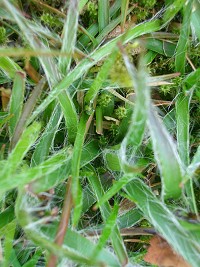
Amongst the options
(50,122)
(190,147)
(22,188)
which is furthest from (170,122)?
(22,188)

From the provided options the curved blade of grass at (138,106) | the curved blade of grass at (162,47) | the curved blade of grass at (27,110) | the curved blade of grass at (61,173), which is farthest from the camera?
the curved blade of grass at (162,47)

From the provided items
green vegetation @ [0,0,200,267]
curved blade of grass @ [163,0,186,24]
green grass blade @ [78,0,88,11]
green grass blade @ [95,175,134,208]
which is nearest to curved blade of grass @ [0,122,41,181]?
green vegetation @ [0,0,200,267]

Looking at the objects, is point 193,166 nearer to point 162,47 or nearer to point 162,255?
point 162,255

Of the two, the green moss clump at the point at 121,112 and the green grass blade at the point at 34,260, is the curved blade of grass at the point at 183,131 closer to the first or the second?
the green moss clump at the point at 121,112

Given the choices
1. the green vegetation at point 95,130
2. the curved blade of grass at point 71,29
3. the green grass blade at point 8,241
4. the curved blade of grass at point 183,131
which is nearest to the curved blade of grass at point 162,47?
the green vegetation at point 95,130

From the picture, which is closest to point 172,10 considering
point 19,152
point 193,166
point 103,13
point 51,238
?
point 103,13

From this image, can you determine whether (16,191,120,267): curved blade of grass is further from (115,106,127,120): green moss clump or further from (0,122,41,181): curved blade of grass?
(115,106,127,120): green moss clump
